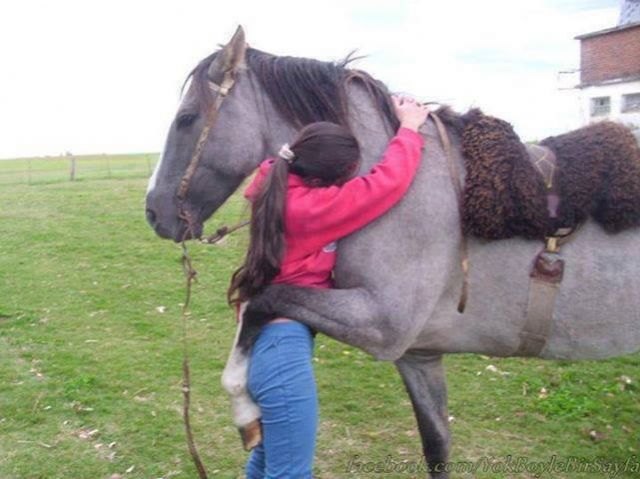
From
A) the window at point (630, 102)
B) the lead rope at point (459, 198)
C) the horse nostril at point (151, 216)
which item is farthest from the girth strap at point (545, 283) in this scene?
the window at point (630, 102)

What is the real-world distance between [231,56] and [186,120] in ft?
1.17

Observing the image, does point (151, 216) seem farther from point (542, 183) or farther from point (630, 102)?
point (630, 102)

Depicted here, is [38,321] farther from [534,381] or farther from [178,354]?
[534,381]

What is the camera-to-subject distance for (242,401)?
2.72m

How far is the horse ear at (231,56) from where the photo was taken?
3074 millimetres

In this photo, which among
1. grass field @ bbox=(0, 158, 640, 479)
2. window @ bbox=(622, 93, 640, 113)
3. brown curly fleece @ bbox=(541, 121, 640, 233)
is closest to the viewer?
brown curly fleece @ bbox=(541, 121, 640, 233)

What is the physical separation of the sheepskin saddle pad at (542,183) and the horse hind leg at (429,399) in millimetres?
891

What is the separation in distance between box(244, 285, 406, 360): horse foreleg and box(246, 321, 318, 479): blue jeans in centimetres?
8

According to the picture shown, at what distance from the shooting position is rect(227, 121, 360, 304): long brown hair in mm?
2615

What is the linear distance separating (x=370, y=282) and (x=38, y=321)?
576 cm

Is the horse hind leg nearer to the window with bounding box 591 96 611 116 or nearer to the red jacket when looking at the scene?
the red jacket

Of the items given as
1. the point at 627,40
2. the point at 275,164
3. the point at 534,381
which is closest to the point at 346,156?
the point at 275,164

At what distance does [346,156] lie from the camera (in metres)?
2.72

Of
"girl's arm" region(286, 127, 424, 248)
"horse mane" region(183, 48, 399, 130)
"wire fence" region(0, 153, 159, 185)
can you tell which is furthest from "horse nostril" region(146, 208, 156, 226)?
"wire fence" region(0, 153, 159, 185)
